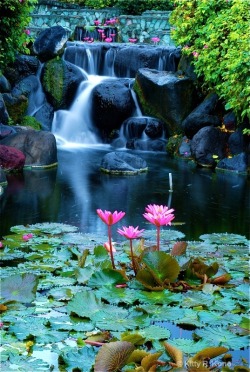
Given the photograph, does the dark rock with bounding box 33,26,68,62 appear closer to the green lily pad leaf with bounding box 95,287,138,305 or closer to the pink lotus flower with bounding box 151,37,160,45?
the pink lotus flower with bounding box 151,37,160,45

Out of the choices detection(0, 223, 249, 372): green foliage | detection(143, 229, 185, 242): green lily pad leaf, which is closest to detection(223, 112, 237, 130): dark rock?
detection(143, 229, 185, 242): green lily pad leaf

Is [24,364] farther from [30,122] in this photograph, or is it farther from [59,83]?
[59,83]

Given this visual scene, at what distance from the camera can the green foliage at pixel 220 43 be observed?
10555 mm

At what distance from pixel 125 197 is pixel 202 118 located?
4795 mm

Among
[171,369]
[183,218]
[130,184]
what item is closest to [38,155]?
[130,184]

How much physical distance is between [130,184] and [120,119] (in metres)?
5.24

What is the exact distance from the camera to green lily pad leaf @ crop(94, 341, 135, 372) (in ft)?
8.26

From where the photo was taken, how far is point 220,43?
11.9 meters

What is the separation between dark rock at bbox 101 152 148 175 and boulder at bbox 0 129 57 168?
0.95m

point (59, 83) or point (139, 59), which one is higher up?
point (139, 59)

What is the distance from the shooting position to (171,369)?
2.61 meters

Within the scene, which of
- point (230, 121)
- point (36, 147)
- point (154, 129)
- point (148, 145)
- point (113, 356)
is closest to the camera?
point (113, 356)

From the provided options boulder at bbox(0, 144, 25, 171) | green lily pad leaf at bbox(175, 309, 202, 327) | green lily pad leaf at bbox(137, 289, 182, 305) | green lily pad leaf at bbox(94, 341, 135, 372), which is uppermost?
green lily pad leaf at bbox(94, 341, 135, 372)

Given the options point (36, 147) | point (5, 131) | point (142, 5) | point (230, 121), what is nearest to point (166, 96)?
point (230, 121)
